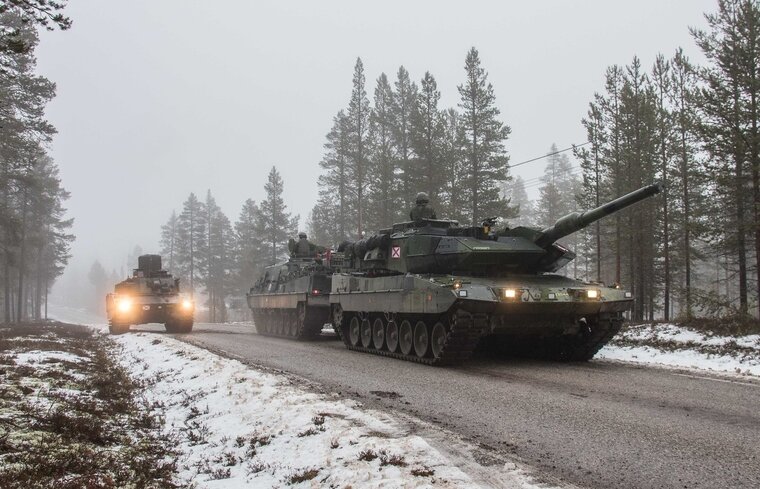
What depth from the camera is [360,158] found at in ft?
127

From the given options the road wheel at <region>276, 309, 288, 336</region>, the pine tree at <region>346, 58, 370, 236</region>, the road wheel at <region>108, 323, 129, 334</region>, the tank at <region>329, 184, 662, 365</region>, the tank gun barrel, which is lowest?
the road wheel at <region>108, 323, 129, 334</region>

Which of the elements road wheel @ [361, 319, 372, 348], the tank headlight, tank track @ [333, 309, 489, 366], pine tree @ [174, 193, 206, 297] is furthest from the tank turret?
pine tree @ [174, 193, 206, 297]

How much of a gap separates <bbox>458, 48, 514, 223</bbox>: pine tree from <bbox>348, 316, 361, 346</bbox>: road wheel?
16408 millimetres

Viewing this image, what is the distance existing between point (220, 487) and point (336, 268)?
1381cm

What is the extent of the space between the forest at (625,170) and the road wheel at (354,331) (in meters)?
9.52

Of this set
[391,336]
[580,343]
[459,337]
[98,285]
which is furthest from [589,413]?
[98,285]

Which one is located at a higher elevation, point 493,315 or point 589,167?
point 589,167

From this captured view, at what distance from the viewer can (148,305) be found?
888 inches

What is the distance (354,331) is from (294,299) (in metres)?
5.01

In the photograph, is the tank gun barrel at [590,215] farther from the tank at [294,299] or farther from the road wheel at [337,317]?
the tank at [294,299]

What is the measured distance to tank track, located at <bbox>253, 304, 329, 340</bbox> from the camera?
18562mm

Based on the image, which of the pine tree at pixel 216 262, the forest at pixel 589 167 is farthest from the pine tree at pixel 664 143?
the pine tree at pixel 216 262

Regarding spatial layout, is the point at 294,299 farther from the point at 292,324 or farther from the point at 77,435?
the point at 77,435

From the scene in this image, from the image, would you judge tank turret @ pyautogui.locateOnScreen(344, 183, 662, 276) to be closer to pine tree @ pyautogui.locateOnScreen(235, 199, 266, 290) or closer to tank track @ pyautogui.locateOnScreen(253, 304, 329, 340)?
tank track @ pyautogui.locateOnScreen(253, 304, 329, 340)
